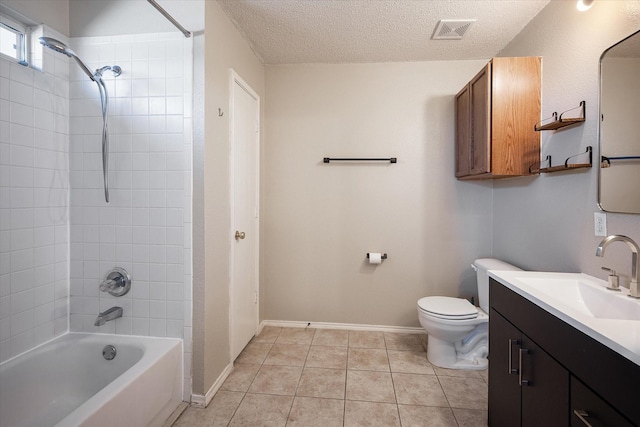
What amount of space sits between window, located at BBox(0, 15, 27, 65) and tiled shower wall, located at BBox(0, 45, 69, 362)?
57mm

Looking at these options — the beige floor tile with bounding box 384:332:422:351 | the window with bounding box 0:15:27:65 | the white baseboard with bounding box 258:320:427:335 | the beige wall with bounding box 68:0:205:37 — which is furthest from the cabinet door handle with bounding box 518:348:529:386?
the window with bounding box 0:15:27:65

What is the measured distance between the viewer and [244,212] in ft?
7.65

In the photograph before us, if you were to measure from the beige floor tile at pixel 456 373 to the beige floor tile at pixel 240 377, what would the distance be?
4.13ft

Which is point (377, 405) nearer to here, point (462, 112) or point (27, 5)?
point (462, 112)

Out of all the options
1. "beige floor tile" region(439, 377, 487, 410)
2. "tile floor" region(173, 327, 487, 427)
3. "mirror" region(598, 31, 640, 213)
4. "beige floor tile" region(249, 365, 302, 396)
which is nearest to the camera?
"mirror" region(598, 31, 640, 213)

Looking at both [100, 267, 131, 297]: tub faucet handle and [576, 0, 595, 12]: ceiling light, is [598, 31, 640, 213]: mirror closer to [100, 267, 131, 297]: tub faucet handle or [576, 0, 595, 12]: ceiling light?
[576, 0, 595, 12]: ceiling light

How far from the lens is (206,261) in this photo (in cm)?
175

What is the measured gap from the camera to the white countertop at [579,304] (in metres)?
0.80

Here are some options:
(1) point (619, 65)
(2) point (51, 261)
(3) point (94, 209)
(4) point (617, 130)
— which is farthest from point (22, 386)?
(1) point (619, 65)

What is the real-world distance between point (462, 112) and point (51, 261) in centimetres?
298

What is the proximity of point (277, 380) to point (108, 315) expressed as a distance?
109 centimetres

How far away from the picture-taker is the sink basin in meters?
1.16

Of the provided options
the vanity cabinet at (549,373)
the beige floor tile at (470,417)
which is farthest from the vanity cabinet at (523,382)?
the beige floor tile at (470,417)

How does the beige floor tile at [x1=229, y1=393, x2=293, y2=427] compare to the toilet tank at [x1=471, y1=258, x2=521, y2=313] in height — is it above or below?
below
